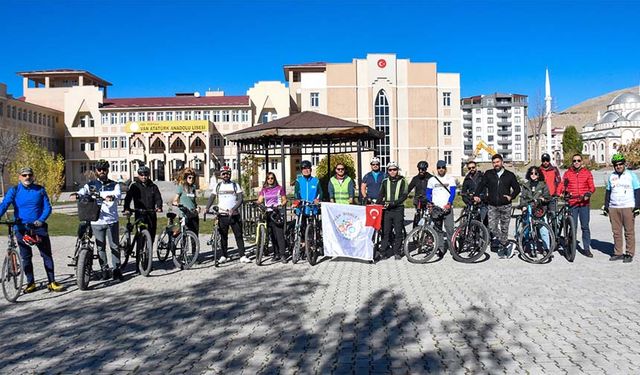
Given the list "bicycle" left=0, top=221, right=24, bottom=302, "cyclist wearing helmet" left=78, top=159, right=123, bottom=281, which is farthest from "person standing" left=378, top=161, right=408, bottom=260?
"bicycle" left=0, top=221, right=24, bottom=302

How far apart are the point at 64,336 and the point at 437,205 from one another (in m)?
7.38

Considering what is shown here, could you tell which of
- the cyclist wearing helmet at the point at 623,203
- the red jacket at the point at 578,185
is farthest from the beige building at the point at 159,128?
the cyclist wearing helmet at the point at 623,203

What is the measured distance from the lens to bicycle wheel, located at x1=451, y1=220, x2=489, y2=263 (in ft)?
34.8

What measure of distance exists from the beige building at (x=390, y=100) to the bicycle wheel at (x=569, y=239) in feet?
184

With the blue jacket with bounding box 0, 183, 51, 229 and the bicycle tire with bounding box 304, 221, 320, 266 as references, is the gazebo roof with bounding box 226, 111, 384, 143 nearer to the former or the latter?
the bicycle tire with bounding box 304, 221, 320, 266

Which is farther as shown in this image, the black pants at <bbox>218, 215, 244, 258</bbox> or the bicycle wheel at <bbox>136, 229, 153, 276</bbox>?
the black pants at <bbox>218, 215, 244, 258</bbox>

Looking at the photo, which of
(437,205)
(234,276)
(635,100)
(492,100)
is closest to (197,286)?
(234,276)

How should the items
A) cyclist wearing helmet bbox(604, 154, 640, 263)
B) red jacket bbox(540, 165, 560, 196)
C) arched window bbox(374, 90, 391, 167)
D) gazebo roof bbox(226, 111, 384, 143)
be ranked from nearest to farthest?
→ cyclist wearing helmet bbox(604, 154, 640, 263) < red jacket bbox(540, 165, 560, 196) < gazebo roof bbox(226, 111, 384, 143) < arched window bbox(374, 90, 391, 167)

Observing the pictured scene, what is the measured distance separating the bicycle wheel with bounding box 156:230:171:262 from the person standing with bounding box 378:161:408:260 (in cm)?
414

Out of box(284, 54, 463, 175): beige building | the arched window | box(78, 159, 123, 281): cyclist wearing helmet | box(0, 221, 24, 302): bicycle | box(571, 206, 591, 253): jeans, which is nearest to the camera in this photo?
box(0, 221, 24, 302): bicycle

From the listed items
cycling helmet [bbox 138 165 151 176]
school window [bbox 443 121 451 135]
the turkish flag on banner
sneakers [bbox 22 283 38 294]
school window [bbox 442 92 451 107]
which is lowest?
sneakers [bbox 22 283 38 294]

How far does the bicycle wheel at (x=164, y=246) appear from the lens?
10531 mm

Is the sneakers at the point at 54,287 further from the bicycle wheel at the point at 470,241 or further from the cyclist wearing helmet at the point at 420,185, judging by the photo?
the bicycle wheel at the point at 470,241

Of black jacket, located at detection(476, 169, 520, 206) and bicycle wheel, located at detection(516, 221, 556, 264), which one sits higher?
black jacket, located at detection(476, 169, 520, 206)
